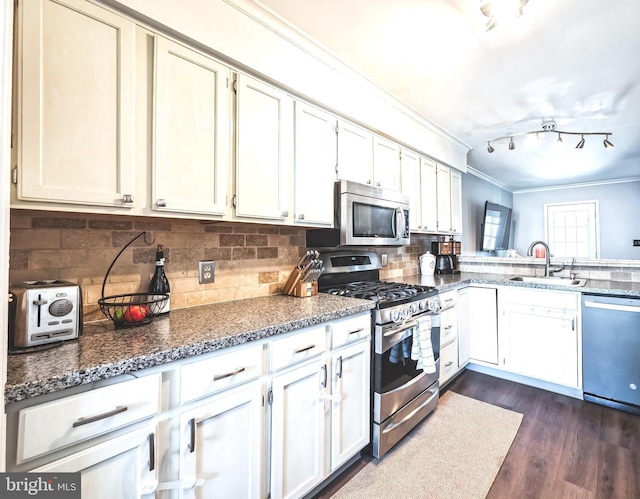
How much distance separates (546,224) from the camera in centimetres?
677

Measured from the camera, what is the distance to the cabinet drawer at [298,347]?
1.37 m

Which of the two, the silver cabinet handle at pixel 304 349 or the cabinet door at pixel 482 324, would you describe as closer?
the silver cabinet handle at pixel 304 349

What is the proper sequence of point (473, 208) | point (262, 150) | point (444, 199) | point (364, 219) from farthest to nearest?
point (473, 208)
point (444, 199)
point (364, 219)
point (262, 150)

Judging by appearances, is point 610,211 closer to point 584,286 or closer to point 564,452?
point 584,286

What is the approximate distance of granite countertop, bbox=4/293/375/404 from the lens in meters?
0.84

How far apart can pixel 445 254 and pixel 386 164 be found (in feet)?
5.34

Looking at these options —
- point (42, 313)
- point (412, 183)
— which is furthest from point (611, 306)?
point (42, 313)

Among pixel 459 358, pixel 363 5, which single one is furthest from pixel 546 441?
pixel 363 5

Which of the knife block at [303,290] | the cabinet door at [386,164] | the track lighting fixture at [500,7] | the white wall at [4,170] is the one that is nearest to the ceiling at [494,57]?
the track lighting fixture at [500,7]

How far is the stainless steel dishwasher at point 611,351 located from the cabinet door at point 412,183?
153 cm

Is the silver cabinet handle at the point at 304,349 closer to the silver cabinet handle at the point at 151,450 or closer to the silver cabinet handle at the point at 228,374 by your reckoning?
the silver cabinet handle at the point at 228,374

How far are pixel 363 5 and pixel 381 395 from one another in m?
2.21

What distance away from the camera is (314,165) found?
2.03m

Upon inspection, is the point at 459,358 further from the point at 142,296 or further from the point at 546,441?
the point at 142,296
